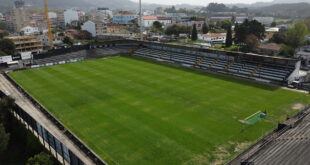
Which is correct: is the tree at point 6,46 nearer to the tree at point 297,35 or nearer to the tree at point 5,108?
the tree at point 5,108

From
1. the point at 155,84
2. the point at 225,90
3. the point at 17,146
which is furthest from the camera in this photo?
the point at 155,84

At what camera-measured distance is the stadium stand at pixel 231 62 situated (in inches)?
1248

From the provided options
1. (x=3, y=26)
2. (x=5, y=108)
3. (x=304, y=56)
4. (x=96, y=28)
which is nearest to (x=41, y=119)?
(x=5, y=108)

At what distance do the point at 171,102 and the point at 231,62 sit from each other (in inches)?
738

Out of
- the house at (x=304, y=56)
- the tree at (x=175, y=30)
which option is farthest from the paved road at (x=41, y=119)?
the tree at (x=175, y=30)

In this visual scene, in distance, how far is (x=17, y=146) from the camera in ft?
58.8

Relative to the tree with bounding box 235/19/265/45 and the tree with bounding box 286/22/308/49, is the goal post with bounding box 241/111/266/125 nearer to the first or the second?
the tree with bounding box 235/19/265/45

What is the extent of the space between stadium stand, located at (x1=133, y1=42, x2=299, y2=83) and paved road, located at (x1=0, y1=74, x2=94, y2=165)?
2673 centimetres

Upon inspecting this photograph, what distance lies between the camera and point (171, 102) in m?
24.1

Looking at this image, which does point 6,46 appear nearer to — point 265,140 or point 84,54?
point 84,54

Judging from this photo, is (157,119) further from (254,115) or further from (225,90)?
(225,90)

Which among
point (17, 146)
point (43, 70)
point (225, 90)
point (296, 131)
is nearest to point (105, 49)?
point (43, 70)

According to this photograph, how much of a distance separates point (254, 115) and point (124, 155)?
13079mm

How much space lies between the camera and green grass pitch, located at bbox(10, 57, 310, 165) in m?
16.1
